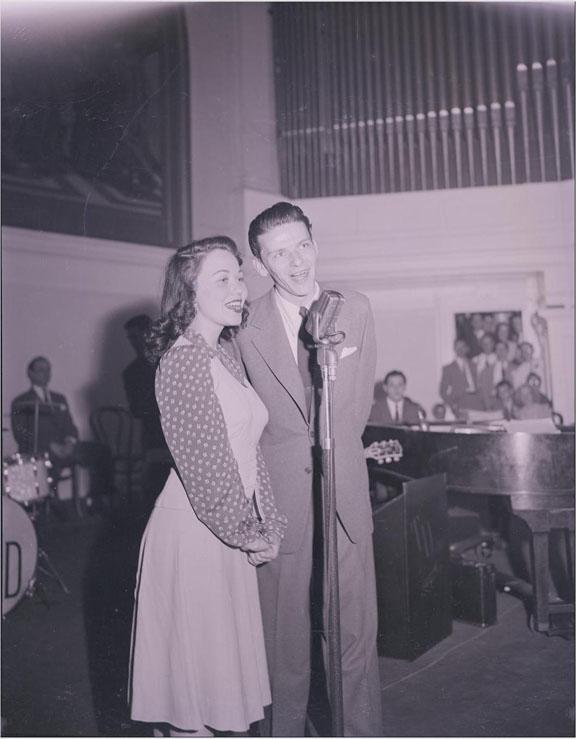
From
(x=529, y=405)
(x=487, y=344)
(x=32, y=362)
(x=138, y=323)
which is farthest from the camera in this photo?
(x=487, y=344)

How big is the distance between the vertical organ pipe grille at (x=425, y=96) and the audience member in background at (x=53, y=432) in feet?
12.2

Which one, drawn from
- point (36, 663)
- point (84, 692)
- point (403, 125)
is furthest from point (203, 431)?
point (403, 125)

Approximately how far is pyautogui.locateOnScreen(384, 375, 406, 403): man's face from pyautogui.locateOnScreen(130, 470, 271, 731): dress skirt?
4.86 meters

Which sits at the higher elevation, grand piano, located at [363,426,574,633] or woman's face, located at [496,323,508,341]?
woman's face, located at [496,323,508,341]

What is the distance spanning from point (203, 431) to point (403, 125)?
20.8 ft

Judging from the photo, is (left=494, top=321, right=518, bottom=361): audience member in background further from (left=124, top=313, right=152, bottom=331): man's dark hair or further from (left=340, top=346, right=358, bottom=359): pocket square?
(left=340, top=346, right=358, bottom=359): pocket square

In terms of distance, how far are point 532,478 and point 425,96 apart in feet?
16.6

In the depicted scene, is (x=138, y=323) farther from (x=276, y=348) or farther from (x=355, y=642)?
(x=355, y=642)

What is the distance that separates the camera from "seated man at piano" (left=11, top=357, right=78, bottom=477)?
698 cm

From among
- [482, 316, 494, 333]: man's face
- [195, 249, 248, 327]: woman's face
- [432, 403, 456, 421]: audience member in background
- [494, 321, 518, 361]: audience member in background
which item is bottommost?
[432, 403, 456, 421]: audience member in background

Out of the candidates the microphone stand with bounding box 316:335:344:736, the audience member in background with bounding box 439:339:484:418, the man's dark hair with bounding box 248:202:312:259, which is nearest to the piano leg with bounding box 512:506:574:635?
the microphone stand with bounding box 316:335:344:736

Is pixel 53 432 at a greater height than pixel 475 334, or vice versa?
pixel 475 334

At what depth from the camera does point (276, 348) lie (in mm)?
2330

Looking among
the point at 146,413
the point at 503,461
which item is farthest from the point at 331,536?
the point at 146,413
